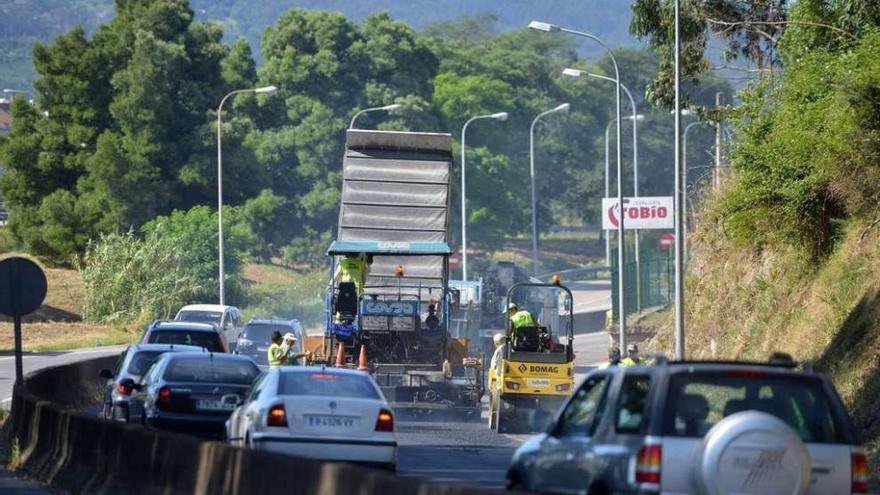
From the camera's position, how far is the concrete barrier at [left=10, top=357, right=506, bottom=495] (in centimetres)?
1098

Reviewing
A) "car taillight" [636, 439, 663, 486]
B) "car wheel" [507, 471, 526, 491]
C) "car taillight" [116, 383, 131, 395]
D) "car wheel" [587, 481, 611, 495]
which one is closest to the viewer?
"car taillight" [636, 439, 663, 486]

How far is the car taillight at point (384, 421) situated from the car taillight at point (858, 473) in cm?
691

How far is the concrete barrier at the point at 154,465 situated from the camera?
1098cm

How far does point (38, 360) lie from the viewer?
4712 cm

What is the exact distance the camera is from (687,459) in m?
10.5

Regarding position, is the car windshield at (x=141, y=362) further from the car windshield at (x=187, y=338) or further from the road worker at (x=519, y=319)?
the road worker at (x=519, y=319)

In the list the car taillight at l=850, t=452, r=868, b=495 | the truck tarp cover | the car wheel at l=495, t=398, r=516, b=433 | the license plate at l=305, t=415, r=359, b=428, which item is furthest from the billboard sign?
the car taillight at l=850, t=452, r=868, b=495

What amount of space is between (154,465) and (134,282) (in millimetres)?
50451

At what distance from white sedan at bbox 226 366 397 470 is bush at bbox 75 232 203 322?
47.6 metres

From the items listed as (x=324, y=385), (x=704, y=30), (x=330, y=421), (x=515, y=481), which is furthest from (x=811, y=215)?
(x=515, y=481)

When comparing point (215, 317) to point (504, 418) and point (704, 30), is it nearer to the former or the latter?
point (704, 30)

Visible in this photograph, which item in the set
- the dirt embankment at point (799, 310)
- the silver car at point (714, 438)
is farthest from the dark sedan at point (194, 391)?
the silver car at point (714, 438)

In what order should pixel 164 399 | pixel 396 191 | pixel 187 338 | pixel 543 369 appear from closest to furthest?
pixel 164 399, pixel 543 369, pixel 187 338, pixel 396 191

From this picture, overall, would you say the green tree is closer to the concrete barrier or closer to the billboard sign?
the concrete barrier
